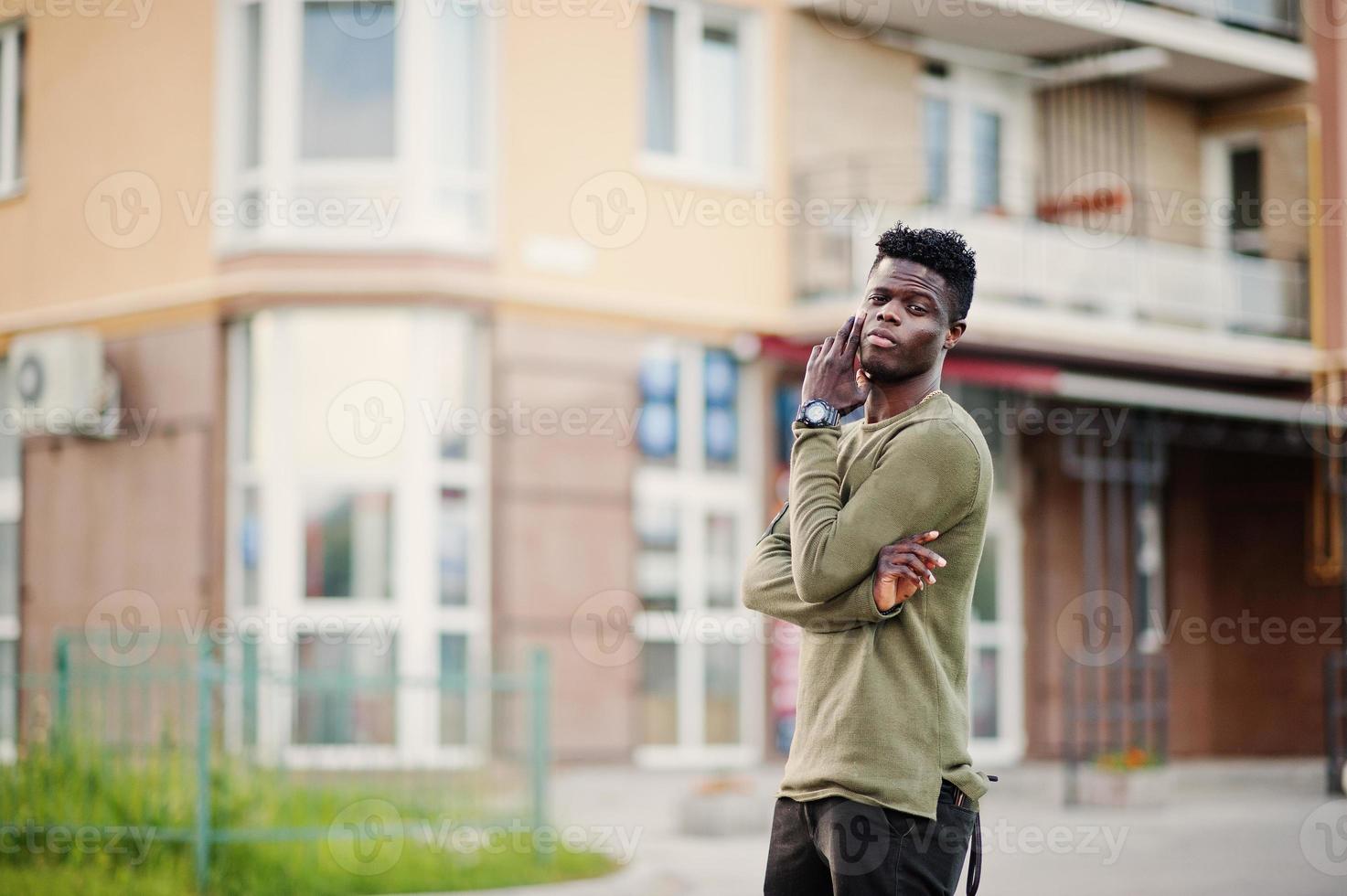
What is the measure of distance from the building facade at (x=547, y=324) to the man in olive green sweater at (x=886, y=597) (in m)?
10.3

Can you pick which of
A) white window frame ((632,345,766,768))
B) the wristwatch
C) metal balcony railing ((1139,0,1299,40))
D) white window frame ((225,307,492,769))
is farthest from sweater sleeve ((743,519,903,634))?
metal balcony railing ((1139,0,1299,40))

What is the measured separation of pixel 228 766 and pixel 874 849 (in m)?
6.39

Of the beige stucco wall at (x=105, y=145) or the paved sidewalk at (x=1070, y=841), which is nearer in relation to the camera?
the paved sidewalk at (x=1070, y=841)

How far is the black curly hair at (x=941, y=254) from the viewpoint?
3109 millimetres

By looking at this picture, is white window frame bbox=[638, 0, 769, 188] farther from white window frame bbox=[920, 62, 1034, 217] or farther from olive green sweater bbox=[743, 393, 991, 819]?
olive green sweater bbox=[743, 393, 991, 819]

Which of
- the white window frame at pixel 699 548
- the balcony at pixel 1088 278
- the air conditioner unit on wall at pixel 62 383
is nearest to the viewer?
the air conditioner unit on wall at pixel 62 383

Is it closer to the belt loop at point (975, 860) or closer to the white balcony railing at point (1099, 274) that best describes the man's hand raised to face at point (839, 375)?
the belt loop at point (975, 860)

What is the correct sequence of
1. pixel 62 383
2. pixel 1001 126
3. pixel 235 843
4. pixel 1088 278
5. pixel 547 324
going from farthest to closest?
pixel 1001 126 < pixel 1088 278 < pixel 547 324 < pixel 62 383 < pixel 235 843

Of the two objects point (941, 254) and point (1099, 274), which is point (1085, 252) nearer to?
point (1099, 274)

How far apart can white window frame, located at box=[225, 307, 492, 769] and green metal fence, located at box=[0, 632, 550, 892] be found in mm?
4032

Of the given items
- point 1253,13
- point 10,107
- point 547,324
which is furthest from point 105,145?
point 1253,13

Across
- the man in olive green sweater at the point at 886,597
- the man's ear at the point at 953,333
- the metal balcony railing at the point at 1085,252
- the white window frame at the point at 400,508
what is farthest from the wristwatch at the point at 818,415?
the metal balcony railing at the point at 1085,252

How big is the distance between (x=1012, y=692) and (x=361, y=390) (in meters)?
7.32

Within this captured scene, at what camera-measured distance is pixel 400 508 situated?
569 inches
